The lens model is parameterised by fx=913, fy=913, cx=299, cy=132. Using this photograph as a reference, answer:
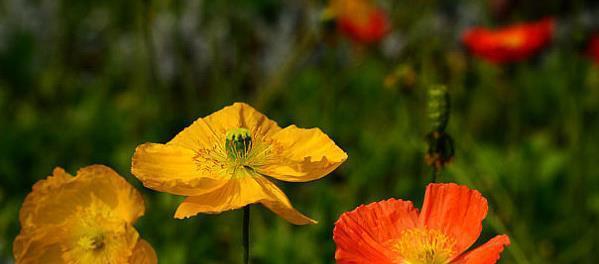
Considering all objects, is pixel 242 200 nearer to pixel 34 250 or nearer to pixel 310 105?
pixel 34 250

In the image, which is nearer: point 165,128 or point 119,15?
point 165,128

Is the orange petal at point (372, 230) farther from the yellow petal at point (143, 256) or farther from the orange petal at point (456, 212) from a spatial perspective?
the yellow petal at point (143, 256)

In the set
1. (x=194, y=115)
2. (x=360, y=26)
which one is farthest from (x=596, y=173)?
(x=194, y=115)

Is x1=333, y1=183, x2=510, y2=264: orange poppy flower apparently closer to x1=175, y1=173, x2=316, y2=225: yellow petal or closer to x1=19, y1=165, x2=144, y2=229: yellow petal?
x1=175, y1=173, x2=316, y2=225: yellow petal

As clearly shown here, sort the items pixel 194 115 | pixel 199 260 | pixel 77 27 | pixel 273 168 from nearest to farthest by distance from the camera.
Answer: pixel 273 168 < pixel 199 260 < pixel 194 115 < pixel 77 27

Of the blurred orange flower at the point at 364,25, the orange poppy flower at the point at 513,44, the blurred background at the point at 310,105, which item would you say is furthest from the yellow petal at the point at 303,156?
the blurred orange flower at the point at 364,25

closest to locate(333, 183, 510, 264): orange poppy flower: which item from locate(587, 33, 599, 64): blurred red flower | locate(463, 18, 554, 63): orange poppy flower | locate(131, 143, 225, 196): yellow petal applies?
locate(131, 143, 225, 196): yellow petal

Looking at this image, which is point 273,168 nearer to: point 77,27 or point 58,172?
point 58,172

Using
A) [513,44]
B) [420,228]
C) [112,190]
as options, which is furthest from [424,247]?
[513,44]
